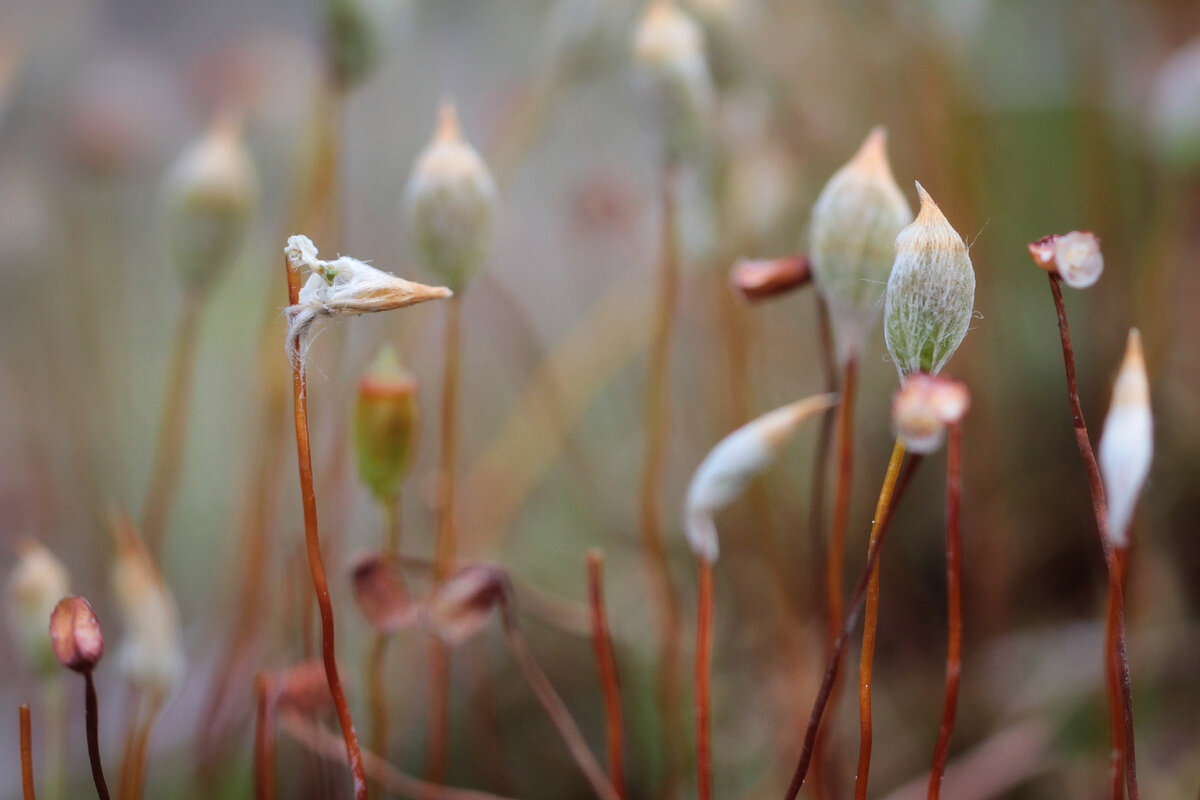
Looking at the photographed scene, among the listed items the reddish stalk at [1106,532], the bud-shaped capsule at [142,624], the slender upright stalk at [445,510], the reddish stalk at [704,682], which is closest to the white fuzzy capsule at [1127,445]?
the reddish stalk at [1106,532]

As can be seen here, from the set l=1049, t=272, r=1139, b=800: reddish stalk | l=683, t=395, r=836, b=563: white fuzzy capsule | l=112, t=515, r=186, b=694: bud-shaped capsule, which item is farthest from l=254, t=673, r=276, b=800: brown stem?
l=1049, t=272, r=1139, b=800: reddish stalk

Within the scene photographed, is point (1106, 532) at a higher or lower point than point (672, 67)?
lower

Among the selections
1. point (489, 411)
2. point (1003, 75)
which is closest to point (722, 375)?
point (489, 411)

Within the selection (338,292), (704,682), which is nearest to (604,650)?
(704,682)

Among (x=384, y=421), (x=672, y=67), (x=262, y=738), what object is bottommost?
(x=262, y=738)

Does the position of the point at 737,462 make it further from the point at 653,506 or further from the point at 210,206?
the point at 210,206

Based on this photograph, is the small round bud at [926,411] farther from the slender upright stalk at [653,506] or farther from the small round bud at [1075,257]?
the slender upright stalk at [653,506]

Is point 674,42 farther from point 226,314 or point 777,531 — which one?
point 226,314
